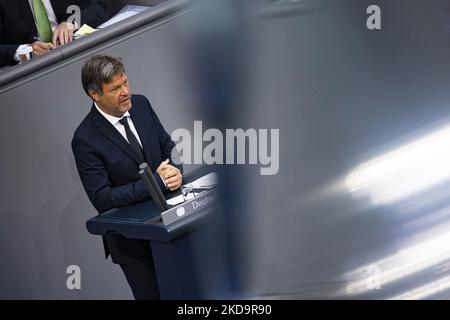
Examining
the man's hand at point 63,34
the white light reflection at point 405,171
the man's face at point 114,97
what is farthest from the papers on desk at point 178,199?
the man's hand at point 63,34

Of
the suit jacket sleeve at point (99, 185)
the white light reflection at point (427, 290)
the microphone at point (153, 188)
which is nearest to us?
the microphone at point (153, 188)

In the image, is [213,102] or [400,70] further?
[400,70]

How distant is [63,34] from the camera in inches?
141

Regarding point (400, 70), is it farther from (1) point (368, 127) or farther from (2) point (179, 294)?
(2) point (179, 294)

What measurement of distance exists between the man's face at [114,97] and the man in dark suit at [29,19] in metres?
0.40

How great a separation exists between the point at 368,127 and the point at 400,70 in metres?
0.25

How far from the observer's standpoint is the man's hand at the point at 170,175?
3.33 metres

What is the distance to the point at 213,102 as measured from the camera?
341cm

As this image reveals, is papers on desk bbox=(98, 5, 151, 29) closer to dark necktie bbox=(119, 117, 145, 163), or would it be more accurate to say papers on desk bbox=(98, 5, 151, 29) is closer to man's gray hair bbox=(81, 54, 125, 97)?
man's gray hair bbox=(81, 54, 125, 97)

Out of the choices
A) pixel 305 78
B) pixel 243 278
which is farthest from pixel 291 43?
pixel 243 278

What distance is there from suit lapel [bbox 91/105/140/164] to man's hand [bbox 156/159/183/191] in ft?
0.28

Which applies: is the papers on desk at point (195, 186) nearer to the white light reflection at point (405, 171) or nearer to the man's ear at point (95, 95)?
the man's ear at point (95, 95)

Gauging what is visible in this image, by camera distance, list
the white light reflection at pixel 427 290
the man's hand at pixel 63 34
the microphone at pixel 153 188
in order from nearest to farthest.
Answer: the microphone at pixel 153 188, the white light reflection at pixel 427 290, the man's hand at pixel 63 34

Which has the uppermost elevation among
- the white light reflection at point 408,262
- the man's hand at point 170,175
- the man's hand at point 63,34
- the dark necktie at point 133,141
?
the man's hand at point 63,34
